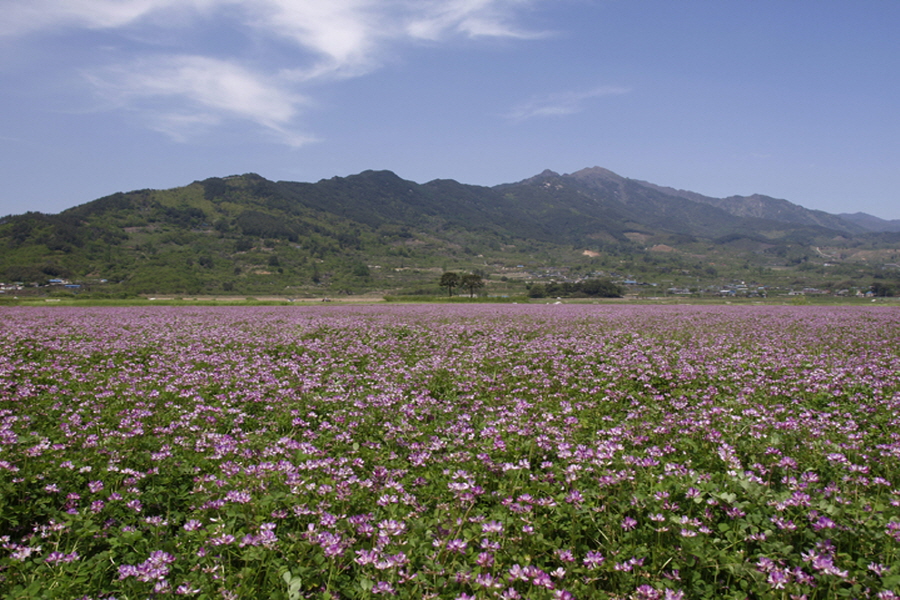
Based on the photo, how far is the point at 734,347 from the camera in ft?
41.8

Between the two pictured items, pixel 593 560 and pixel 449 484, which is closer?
pixel 593 560

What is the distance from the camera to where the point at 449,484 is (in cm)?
422

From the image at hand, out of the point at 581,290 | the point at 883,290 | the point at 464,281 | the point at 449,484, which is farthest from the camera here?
the point at 883,290

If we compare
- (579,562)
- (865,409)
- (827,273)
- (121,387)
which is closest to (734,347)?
(865,409)

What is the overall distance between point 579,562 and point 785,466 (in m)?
2.61

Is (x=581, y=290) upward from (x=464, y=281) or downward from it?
downward

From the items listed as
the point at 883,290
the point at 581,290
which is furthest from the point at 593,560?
the point at 883,290

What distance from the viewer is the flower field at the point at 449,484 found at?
3158 millimetres

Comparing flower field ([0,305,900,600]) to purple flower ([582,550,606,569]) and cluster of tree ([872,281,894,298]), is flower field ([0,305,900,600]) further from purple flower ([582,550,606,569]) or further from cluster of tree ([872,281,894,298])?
cluster of tree ([872,281,894,298])

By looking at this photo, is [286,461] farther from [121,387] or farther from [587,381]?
[587,381]

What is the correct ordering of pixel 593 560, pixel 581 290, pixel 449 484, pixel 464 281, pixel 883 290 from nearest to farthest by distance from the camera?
pixel 593 560 → pixel 449 484 → pixel 464 281 → pixel 581 290 → pixel 883 290

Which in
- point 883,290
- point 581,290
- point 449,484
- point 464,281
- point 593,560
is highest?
point 464,281

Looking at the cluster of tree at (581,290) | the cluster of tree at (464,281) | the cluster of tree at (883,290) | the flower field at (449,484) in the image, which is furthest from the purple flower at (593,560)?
the cluster of tree at (883,290)

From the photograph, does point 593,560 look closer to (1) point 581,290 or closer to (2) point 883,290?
(1) point 581,290
